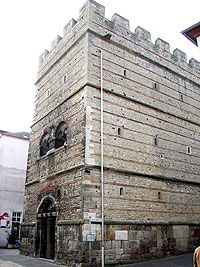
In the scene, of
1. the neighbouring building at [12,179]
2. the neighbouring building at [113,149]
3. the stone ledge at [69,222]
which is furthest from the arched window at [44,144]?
the neighbouring building at [12,179]

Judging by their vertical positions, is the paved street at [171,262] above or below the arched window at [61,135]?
below

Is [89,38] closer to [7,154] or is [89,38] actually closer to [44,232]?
[44,232]

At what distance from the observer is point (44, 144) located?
14.5m

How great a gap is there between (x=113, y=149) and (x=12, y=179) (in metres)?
12.6

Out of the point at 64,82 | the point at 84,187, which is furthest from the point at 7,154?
the point at 84,187

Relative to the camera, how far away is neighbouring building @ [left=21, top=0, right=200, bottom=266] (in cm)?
1069

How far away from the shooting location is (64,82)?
13.8 metres

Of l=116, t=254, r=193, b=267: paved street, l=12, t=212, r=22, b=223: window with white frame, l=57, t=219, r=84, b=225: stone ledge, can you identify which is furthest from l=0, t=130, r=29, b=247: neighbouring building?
l=116, t=254, r=193, b=267: paved street

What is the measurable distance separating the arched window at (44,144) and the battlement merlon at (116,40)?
13.3 ft

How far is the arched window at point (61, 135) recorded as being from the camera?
12.8m

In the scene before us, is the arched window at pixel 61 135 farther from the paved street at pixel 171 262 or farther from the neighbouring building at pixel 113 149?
the paved street at pixel 171 262

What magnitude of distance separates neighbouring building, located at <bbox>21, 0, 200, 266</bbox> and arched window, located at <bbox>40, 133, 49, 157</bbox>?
0.10 m

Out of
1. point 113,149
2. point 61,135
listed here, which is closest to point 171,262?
point 113,149

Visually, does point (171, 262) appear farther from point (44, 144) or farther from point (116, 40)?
point (116, 40)
